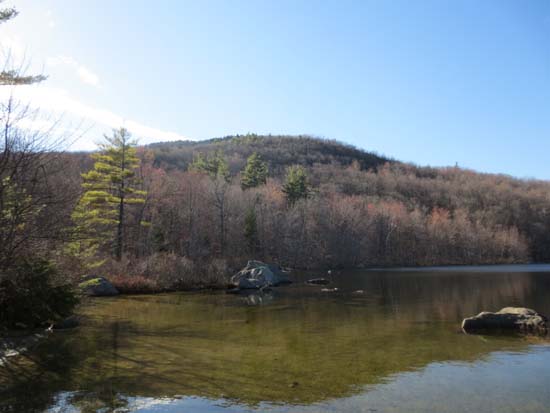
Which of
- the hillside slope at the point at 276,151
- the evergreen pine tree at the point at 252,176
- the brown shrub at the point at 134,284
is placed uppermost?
the hillside slope at the point at 276,151

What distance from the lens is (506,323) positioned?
59.7 ft

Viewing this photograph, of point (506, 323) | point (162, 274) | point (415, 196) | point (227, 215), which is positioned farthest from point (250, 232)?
point (415, 196)

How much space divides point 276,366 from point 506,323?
1080cm

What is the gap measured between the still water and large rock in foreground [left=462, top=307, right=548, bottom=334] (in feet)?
1.94

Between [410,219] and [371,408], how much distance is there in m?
93.8

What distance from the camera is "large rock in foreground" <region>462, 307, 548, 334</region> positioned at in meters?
17.7

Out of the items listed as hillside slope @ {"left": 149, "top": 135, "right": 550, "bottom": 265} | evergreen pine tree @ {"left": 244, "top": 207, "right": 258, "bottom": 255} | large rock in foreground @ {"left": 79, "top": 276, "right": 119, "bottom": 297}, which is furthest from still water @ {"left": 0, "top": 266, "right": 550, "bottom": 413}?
hillside slope @ {"left": 149, "top": 135, "right": 550, "bottom": 265}

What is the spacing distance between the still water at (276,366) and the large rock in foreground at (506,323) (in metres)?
0.59

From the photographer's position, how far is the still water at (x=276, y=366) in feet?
30.7

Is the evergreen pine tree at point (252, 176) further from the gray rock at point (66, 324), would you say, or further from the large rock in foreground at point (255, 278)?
the gray rock at point (66, 324)

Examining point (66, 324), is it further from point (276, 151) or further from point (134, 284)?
point (276, 151)

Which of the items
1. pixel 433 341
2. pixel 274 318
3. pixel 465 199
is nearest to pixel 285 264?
pixel 274 318

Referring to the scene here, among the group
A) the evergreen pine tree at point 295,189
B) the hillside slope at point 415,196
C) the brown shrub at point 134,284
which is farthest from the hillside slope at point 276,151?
the brown shrub at point 134,284

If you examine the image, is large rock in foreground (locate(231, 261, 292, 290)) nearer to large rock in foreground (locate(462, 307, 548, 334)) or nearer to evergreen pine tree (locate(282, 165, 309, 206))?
large rock in foreground (locate(462, 307, 548, 334))
